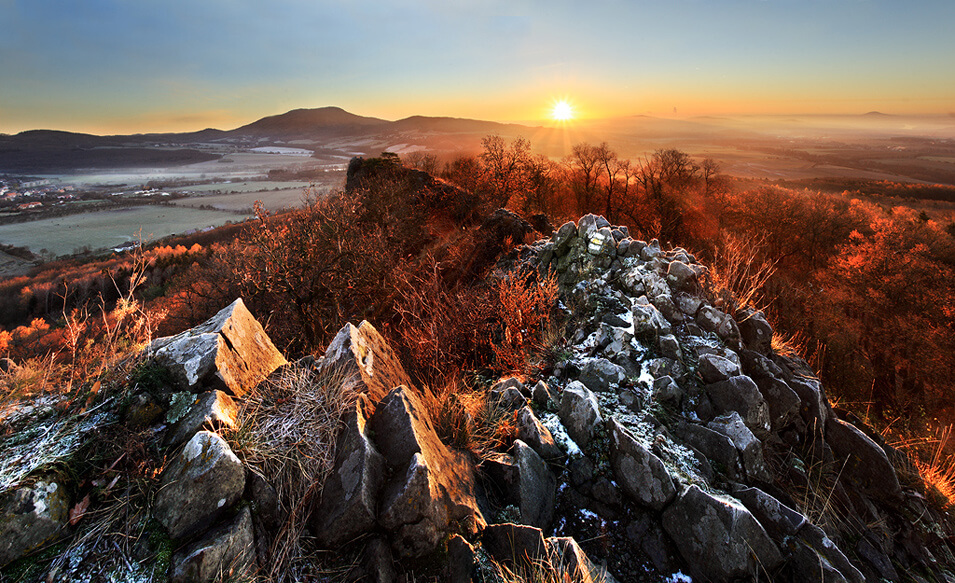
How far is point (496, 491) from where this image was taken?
3336 mm

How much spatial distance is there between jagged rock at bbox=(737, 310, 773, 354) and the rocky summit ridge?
0.04 m

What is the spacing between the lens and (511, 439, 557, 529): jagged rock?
322 cm

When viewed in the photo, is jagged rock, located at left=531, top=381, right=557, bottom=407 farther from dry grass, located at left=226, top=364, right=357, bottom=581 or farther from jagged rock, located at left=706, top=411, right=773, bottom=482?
dry grass, located at left=226, top=364, right=357, bottom=581

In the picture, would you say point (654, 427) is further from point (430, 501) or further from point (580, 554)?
point (430, 501)

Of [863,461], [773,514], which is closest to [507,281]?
[863,461]

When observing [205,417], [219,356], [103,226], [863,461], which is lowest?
[103,226]

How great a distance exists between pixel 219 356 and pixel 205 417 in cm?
62

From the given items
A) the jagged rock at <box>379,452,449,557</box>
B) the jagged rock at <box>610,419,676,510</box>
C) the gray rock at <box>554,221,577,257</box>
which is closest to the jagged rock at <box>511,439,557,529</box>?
the jagged rock at <box>610,419,676,510</box>

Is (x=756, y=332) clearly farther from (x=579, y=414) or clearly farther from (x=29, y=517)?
(x=29, y=517)

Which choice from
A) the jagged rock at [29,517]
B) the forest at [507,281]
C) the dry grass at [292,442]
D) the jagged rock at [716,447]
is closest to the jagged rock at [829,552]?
the jagged rock at [716,447]

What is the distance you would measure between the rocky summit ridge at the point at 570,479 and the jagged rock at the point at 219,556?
0.04 ft

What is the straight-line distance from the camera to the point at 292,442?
282cm

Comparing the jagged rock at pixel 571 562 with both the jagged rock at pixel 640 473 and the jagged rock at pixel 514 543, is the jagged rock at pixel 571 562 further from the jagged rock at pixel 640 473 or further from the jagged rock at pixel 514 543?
the jagged rock at pixel 640 473

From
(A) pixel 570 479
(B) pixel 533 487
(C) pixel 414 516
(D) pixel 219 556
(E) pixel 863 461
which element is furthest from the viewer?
(E) pixel 863 461
